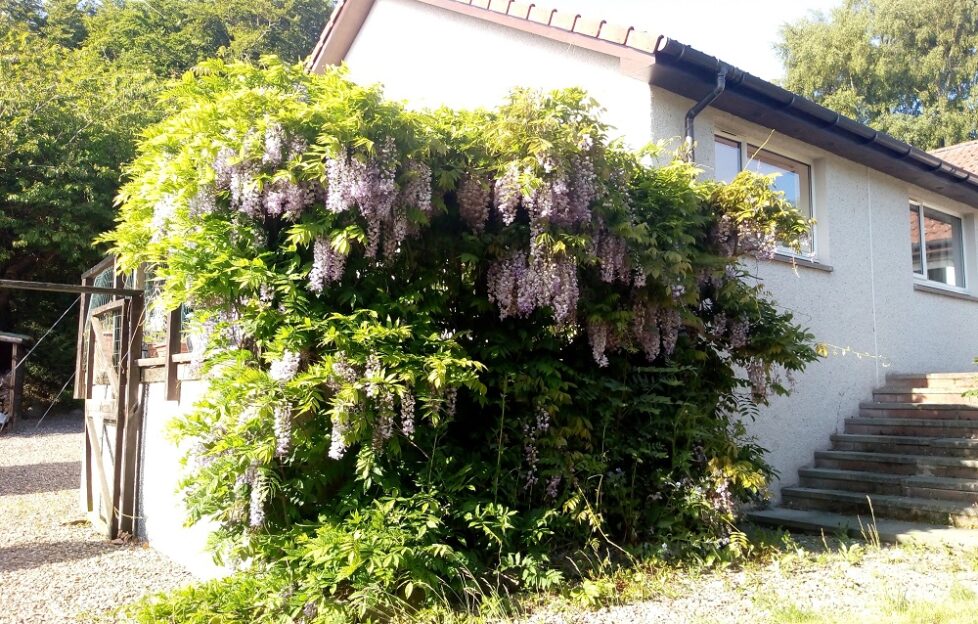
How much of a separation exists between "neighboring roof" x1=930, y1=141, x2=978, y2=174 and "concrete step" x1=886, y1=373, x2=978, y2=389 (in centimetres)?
585

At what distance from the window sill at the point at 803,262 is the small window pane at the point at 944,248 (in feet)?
12.4

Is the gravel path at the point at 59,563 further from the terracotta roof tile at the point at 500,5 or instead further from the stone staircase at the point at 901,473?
the terracotta roof tile at the point at 500,5

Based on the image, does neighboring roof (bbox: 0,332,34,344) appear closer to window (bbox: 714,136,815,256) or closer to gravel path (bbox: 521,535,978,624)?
window (bbox: 714,136,815,256)

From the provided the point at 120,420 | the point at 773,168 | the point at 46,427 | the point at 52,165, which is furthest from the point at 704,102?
the point at 46,427

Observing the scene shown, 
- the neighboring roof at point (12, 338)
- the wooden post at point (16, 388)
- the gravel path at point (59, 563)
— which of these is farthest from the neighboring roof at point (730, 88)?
the wooden post at point (16, 388)

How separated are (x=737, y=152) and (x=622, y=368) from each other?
12.1 feet

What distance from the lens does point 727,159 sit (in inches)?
305

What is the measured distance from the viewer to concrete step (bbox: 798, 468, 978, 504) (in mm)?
6492

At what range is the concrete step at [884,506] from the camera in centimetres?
616

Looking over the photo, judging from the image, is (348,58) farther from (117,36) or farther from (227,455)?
(117,36)

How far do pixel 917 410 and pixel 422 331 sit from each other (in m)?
6.25

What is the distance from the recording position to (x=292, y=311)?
4.19m

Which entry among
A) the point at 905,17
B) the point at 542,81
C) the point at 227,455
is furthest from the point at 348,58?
the point at 905,17

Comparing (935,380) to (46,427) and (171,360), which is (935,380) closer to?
(171,360)
